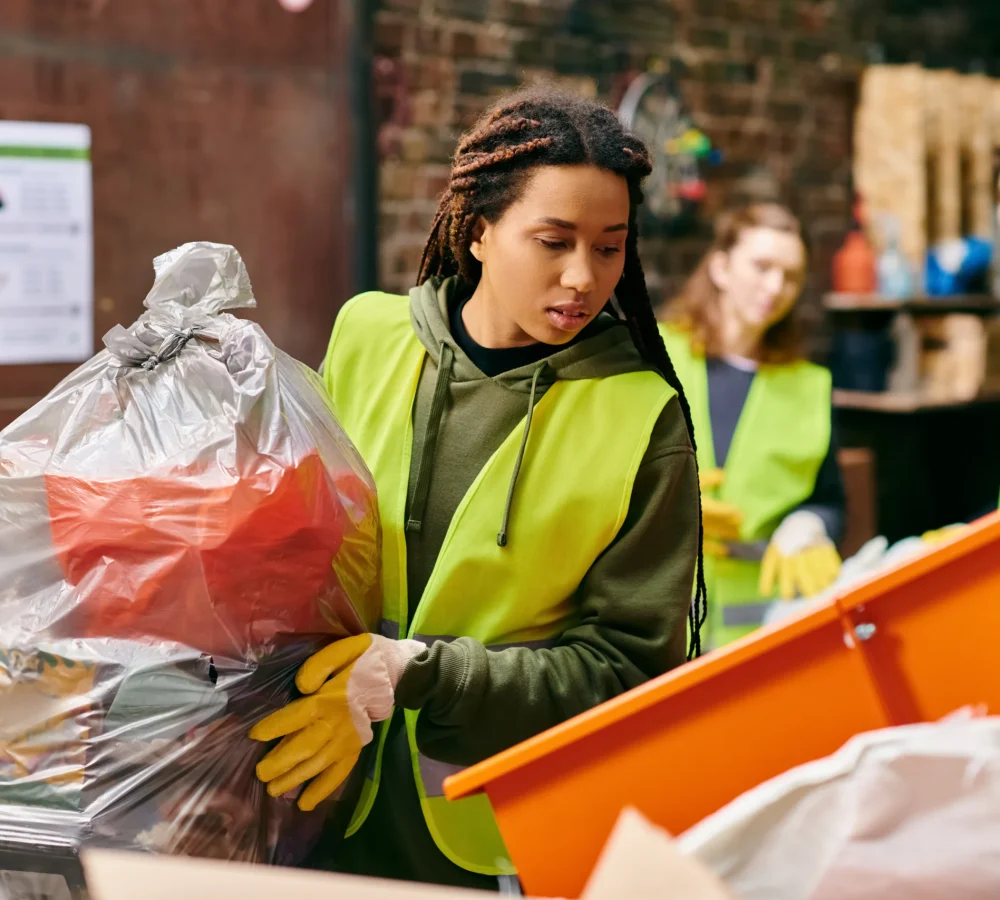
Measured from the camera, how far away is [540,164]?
110cm

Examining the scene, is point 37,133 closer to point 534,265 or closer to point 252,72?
point 252,72

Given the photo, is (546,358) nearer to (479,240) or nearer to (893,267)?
(479,240)

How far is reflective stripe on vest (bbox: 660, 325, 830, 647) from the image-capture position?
2.77 meters

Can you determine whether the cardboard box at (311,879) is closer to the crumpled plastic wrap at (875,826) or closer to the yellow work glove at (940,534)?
the crumpled plastic wrap at (875,826)

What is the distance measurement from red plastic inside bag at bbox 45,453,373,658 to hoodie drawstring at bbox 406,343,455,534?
0.70 feet

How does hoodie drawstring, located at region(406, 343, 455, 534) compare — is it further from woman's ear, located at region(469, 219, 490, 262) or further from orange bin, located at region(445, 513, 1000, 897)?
orange bin, located at region(445, 513, 1000, 897)

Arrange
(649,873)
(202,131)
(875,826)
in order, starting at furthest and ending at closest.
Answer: (202,131) → (875,826) → (649,873)

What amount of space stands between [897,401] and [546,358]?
3407 mm

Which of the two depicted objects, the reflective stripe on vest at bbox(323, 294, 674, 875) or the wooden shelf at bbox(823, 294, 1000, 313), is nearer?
the reflective stripe on vest at bbox(323, 294, 674, 875)

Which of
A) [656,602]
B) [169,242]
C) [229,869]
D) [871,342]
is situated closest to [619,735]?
[656,602]

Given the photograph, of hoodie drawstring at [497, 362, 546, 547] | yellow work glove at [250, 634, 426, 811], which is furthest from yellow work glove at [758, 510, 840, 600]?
yellow work glove at [250, 634, 426, 811]

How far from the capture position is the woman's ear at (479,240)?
1.19 metres

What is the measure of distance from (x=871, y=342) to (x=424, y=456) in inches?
139

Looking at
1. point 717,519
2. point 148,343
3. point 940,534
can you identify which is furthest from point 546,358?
point 717,519
